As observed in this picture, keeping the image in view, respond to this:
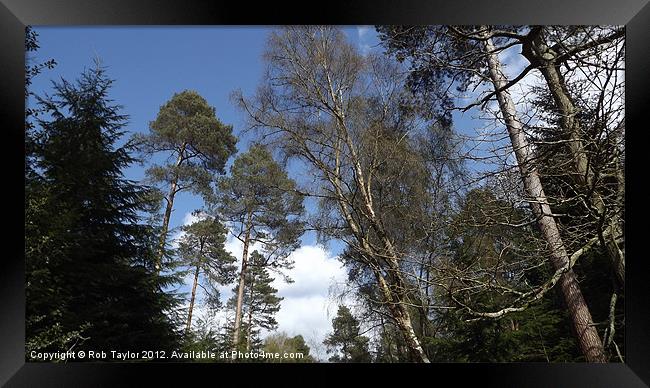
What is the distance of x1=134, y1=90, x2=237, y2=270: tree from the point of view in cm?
421

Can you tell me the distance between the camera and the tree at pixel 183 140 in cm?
421

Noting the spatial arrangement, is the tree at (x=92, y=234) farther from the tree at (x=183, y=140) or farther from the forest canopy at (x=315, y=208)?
the tree at (x=183, y=140)

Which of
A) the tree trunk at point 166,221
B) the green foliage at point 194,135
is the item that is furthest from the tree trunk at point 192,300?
the green foliage at point 194,135

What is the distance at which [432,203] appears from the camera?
423 cm

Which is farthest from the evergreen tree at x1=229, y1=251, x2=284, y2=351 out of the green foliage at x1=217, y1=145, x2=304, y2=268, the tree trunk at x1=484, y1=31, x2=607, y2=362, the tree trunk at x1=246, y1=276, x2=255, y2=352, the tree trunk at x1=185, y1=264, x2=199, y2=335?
the tree trunk at x1=484, y1=31, x2=607, y2=362

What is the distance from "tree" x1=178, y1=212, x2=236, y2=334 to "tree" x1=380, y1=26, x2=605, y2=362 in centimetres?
209

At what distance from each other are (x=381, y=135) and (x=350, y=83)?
528 mm

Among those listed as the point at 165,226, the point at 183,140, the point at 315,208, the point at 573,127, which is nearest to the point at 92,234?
the point at 165,226

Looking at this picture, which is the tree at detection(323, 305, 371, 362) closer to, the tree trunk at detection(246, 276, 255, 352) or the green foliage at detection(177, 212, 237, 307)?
the tree trunk at detection(246, 276, 255, 352)

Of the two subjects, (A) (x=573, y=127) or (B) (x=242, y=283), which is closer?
(A) (x=573, y=127)

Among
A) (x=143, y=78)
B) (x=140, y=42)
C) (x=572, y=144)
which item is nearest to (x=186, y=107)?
(x=143, y=78)

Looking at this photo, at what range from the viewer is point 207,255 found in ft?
13.6
